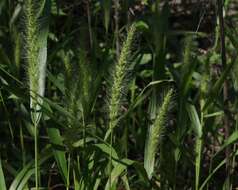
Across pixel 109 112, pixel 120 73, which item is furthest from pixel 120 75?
pixel 109 112

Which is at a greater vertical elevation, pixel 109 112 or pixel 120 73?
pixel 120 73

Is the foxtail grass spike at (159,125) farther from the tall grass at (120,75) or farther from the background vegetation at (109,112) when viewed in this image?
the tall grass at (120,75)

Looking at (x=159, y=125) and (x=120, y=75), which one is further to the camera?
(x=159, y=125)

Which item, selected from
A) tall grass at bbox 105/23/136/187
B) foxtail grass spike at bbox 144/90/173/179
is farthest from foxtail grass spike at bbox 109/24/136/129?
foxtail grass spike at bbox 144/90/173/179

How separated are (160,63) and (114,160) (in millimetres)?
387

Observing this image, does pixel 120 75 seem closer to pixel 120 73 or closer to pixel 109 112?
pixel 120 73

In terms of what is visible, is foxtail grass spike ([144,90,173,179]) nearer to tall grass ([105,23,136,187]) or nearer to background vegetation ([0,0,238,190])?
background vegetation ([0,0,238,190])

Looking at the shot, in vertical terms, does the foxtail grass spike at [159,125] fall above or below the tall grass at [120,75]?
below

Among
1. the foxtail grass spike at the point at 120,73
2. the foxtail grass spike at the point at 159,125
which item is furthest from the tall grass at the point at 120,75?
the foxtail grass spike at the point at 159,125

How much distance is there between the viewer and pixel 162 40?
2.00 meters

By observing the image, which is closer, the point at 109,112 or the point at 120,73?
the point at 120,73

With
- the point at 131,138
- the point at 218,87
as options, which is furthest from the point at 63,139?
the point at 131,138

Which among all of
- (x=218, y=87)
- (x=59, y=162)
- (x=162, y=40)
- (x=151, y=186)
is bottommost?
(x=151, y=186)

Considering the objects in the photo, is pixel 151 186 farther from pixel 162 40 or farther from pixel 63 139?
pixel 162 40
